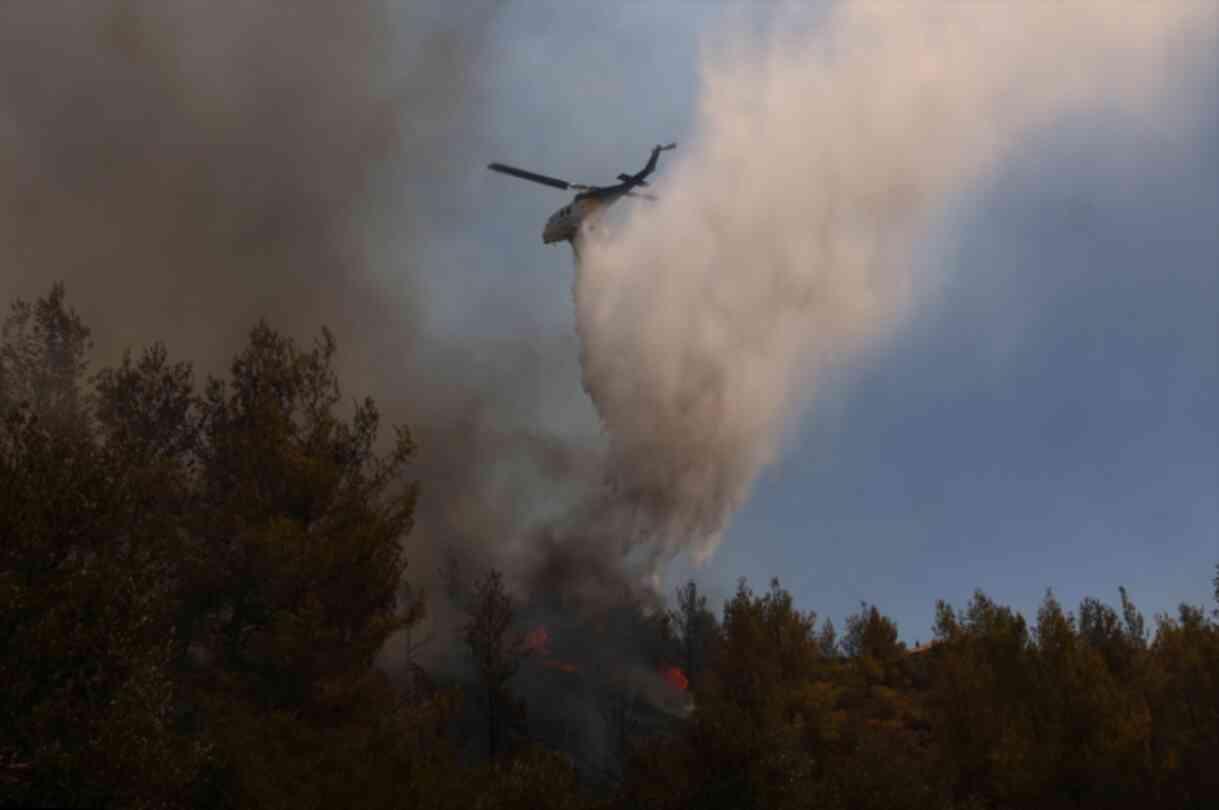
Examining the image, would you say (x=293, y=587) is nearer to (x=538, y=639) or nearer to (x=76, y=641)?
(x=76, y=641)

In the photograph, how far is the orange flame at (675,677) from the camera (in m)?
126

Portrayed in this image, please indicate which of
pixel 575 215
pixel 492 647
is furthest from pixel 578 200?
pixel 492 647

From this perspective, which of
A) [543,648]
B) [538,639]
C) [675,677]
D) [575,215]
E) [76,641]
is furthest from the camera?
[538,639]

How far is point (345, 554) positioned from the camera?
31.6m

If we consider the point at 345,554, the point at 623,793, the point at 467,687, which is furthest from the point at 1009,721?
the point at 467,687

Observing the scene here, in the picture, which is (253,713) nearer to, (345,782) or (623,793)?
(345,782)

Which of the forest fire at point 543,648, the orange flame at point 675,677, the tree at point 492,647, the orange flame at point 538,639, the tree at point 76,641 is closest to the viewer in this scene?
the tree at point 76,641

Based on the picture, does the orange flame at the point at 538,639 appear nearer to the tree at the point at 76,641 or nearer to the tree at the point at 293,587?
the tree at the point at 293,587

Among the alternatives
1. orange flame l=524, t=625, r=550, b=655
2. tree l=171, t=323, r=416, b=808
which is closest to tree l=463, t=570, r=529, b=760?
tree l=171, t=323, r=416, b=808

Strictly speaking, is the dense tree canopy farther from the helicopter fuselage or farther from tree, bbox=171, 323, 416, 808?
the helicopter fuselage

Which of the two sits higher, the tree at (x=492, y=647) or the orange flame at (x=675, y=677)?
the orange flame at (x=675, y=677)

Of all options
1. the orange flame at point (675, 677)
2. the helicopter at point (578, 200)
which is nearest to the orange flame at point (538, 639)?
the orange flame at point (675, 677)

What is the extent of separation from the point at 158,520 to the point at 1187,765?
46912mm

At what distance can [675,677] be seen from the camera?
130 meters
